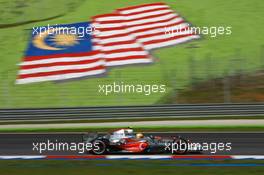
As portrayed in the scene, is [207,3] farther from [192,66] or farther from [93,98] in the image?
[93,98]

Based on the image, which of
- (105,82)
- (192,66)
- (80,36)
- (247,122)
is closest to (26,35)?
(80,36)

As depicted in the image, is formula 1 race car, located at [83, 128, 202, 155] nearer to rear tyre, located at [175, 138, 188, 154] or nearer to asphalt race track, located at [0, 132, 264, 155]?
rear tyre, located at [175, 138, 188, 154]

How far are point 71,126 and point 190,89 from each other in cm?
626

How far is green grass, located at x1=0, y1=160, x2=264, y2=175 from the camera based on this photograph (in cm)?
1096

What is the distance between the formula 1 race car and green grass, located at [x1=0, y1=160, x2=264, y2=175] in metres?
1.09

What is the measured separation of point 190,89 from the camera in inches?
937

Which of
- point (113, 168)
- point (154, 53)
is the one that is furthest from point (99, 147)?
point (154, 53)

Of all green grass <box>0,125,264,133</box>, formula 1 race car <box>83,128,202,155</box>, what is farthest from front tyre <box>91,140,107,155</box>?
green grass <box>0,125,264,133</box>

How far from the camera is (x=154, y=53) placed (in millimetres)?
27375

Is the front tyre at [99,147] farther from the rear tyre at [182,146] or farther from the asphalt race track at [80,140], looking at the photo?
the rear tyre at [182,146]

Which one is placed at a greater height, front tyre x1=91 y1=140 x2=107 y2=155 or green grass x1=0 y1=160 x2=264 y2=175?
front tyre x1=91 y1=140 x2=107 y2=155

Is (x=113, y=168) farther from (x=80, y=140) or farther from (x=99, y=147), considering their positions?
(x=80, y=140)

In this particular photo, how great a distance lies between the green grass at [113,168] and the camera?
11.0 metres

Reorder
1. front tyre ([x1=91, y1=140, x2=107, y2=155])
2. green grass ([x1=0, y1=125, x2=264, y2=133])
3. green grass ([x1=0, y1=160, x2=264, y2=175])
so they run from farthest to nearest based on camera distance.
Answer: green grass ([x1=0, y1=125, x2=264, y2=133]) < front tyre ([x1=91, y1=140, x2=107, y2=155]) < green grass ([x1=0, y1=160, x2=264, y2=175])
